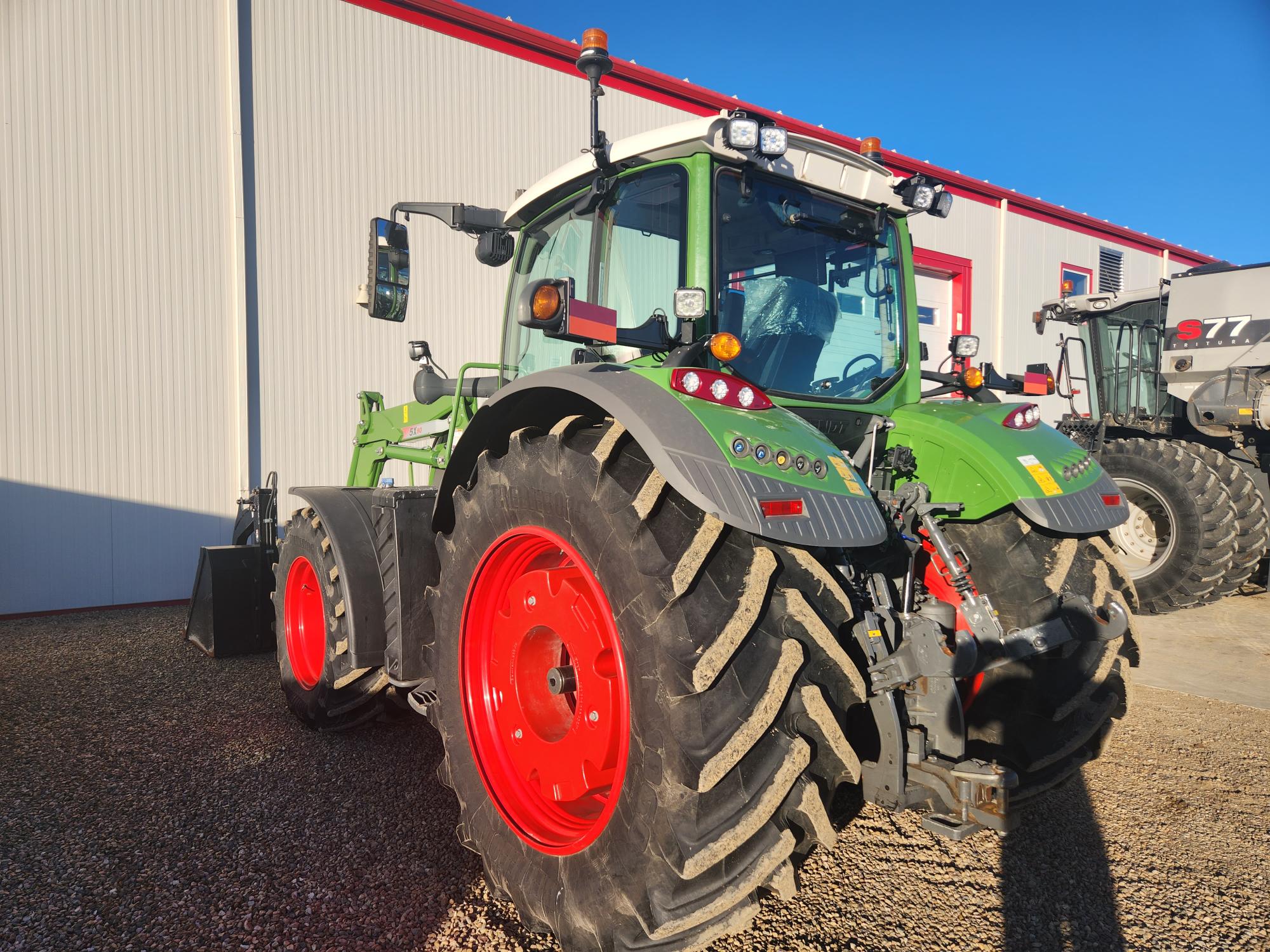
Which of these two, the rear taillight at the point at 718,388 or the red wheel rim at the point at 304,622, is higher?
the rear taillight at the point at 718,388

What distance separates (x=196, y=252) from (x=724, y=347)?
6115mm

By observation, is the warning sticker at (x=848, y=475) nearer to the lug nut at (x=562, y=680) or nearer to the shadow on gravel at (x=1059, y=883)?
the lug nut at (x=562, y=680)

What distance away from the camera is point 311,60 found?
6965 mm

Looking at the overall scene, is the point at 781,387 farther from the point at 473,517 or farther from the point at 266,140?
the point at 266,140

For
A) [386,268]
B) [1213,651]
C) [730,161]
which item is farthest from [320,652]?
[1213,651]

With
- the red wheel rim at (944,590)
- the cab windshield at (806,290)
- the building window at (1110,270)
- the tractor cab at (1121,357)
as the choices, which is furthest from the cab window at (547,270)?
the building window at (1110,270)

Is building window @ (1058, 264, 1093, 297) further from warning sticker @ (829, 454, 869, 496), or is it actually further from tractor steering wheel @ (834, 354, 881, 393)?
warning sticker @ (829, 454, 869, 496)

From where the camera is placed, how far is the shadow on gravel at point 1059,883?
198 cm

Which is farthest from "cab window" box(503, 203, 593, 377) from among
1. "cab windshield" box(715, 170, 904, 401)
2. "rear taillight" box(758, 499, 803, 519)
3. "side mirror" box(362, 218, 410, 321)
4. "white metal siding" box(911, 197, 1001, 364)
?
"white metal siding" box(911, 197, 1001, 364)

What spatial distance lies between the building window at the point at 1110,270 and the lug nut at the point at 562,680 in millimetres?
15462

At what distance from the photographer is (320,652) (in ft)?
12.1

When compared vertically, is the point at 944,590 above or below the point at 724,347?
below

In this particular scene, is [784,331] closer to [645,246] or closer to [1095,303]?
[645,246]

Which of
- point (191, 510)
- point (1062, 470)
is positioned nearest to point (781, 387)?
point (1062, 470)
